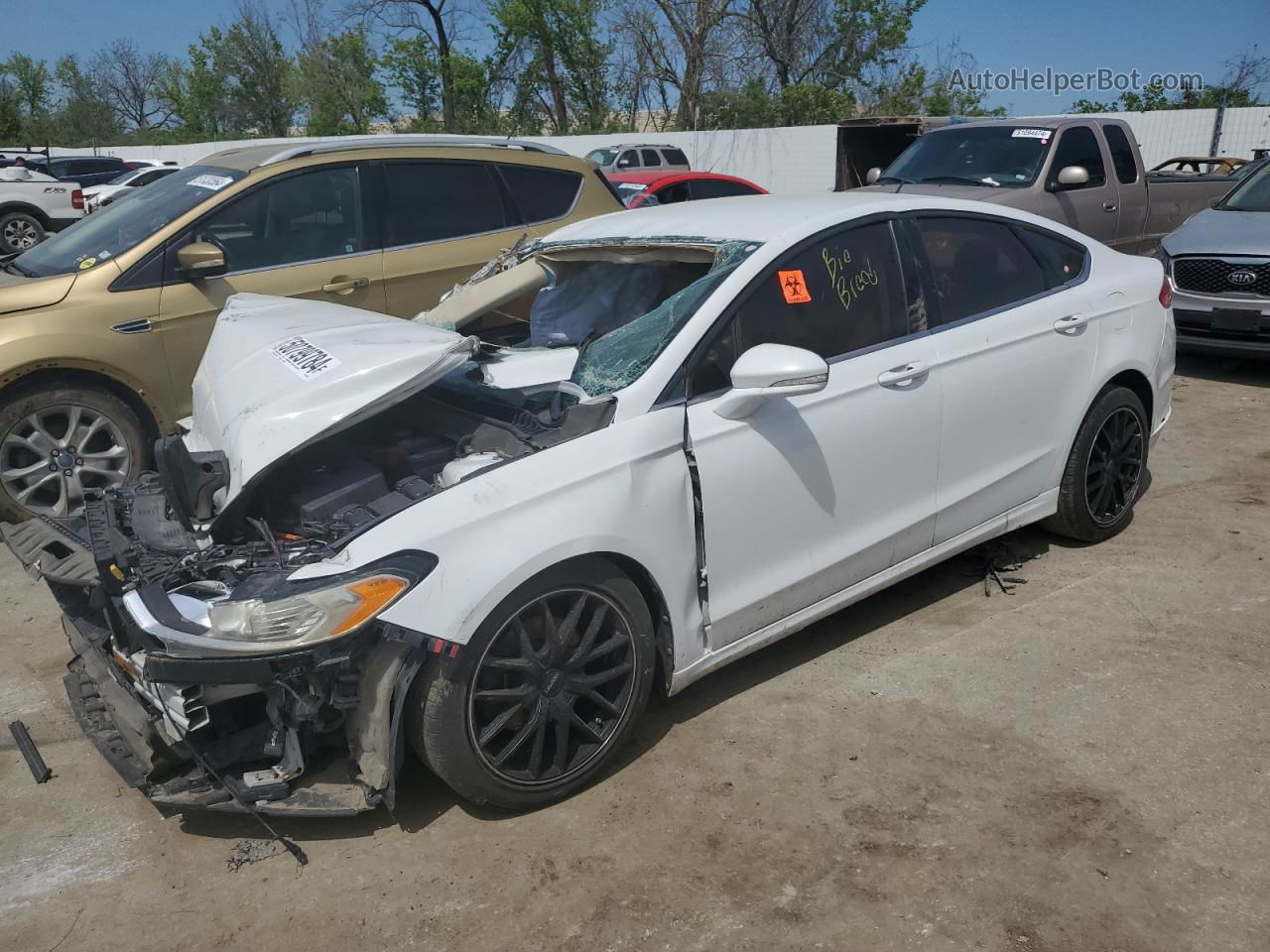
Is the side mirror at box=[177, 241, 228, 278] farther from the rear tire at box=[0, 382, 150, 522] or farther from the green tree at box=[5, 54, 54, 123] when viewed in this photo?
the green tree at box=[5, 54, 54, 123]

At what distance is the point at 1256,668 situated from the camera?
3662 mm

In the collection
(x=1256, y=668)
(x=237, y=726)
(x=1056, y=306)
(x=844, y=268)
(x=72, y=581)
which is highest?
(x=844, y=268)

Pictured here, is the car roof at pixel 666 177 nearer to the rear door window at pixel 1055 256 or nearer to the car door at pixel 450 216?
the car door at pixel 450 216

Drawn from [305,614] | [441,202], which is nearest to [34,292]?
[441,202]

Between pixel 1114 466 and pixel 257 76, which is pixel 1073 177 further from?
pixel 257 76

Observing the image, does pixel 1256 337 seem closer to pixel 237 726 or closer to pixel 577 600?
pixel 577 600

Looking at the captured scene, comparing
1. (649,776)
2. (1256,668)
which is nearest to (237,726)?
(649,776)

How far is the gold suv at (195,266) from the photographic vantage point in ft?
16.6

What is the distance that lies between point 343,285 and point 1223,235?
664 centimetres

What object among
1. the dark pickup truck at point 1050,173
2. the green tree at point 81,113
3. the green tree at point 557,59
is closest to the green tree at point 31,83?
the green tree at point 81,113

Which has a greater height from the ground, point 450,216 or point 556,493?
point 450,216

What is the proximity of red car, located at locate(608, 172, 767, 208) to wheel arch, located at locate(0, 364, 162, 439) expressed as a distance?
30.9ft

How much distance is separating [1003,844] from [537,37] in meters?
39.4

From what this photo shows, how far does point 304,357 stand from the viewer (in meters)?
3.38
